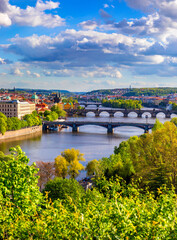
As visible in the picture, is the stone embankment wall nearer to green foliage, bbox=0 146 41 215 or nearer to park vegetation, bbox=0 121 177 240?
park vegetation, bbox=0 121 177 240

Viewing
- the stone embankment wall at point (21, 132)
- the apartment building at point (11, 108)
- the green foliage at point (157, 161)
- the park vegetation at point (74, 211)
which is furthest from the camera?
the apartment building at point (11, 108)

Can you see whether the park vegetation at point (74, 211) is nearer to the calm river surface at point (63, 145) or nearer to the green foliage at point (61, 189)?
the green foliage at point (61, 189)

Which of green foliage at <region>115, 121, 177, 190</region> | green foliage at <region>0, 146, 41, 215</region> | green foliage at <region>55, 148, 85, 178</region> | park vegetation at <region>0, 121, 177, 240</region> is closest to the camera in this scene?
park vegetation at <region>0, 121, 177, 240</region>

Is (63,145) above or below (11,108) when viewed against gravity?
below

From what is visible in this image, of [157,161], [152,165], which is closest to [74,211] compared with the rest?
[157,161]

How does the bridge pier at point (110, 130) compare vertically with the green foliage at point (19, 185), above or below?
below

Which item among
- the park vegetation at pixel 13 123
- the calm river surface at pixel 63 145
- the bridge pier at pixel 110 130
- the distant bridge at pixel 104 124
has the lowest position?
the calm river surface at pixel 63 145

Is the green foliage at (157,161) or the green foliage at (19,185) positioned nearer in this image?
the green foliage at (19,185)

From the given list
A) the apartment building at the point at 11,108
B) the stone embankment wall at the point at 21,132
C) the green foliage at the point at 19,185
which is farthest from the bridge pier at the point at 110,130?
the green foliage at the point at 19,185

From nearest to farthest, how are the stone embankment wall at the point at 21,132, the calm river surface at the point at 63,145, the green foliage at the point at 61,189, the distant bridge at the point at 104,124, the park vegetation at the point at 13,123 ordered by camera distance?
1. the green foliage at the point at 61,189
2. the calm river surface at the point at 63,145
3. the park vegetation at the point at 13,123
4. the stone embankment wall at the point at 21,132
5. the distant bridge at the point at 104,124

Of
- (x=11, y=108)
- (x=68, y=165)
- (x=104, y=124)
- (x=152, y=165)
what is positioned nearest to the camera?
(x=152, y=165)

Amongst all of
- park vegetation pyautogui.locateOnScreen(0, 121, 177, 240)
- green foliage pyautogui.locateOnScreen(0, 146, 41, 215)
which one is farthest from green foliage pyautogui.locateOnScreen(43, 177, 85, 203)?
green foliage pyautogui.locateOnScreen(0, 146, 41, 215)

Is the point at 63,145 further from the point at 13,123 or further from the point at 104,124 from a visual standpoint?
the point at 104,124

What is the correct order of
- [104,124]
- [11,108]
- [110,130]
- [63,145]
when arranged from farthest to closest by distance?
[11,108]
[104,124]
[110,130]
[63,145]
